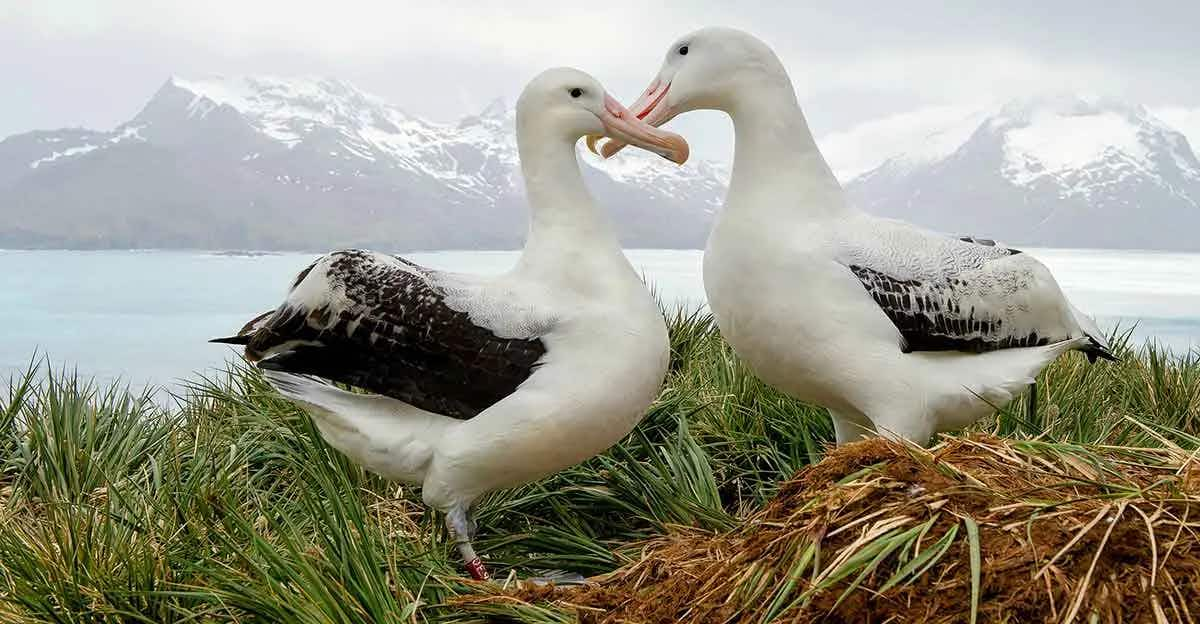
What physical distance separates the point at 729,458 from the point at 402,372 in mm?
1957

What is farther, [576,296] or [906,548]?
[576,296]

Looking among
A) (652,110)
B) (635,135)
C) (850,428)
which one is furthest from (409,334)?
(850,428)

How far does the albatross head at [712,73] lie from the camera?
464 cm

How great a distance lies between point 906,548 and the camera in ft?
9.04

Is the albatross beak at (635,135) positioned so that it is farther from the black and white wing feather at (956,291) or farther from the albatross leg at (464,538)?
the albatross leg at (464,538)

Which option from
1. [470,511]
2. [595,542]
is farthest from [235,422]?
[595,542]

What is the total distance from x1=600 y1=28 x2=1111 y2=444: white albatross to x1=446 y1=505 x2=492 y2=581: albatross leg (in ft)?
4.22

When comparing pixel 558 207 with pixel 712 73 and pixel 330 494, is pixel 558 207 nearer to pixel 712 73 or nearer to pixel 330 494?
pixel 712 73

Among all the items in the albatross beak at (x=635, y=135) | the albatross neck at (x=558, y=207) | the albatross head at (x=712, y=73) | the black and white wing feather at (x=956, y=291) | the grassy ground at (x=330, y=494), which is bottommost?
the grassy ground at (x=330, y=494)

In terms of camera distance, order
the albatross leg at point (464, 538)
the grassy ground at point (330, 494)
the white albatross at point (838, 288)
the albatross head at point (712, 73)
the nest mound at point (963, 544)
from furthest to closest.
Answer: the albatross head at point (712, 73) → the white albatross at point (838, 288) → the albatross leg at point (464, 538) → the grassy ground at point (330, 494) → the nest mound at point (963, 544)

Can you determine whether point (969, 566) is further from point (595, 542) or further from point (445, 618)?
point (595, 542)

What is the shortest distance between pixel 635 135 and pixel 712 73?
424 mm

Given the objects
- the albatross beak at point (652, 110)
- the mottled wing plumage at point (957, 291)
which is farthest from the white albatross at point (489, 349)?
the mottled wing plumage at point (957, 291)

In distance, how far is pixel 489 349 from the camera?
413cm
